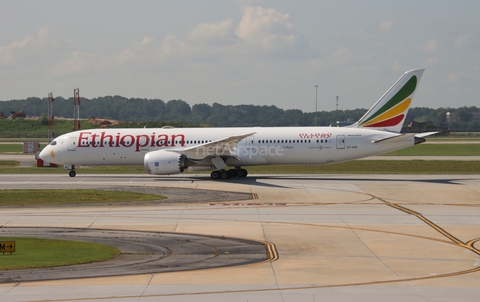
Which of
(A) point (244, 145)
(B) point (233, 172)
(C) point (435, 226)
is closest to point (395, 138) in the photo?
(A) point (244, 145)

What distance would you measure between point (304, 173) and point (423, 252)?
33599 millimetres

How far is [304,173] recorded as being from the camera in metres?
55.2

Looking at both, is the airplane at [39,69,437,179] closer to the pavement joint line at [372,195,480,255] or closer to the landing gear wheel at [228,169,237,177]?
the landing gear wheel at [228,169,237,177]

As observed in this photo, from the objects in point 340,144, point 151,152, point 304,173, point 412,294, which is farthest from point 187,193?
point 412,294

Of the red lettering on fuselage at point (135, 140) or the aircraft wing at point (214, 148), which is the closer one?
the aircraft wing at point (214, 148)

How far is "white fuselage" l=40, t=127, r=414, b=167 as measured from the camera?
48.1 meters

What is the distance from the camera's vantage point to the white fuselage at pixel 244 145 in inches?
1893

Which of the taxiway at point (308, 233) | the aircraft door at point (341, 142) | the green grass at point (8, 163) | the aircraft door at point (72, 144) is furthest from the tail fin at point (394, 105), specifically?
the green grass at point (8, 163)

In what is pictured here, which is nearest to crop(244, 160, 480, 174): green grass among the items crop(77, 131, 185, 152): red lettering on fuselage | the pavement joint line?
→ crop(77, 131, 185, 152): red lettering on fuselage

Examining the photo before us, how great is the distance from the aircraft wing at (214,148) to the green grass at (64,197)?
869 centimetres

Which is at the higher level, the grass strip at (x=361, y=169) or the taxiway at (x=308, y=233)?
the grass strip at (x=361, y=169)

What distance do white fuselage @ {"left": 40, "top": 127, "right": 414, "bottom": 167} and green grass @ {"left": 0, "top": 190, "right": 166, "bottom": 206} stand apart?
9.32m

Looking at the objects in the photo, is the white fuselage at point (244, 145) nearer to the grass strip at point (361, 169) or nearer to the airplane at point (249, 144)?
the airplane at point (249, 144)

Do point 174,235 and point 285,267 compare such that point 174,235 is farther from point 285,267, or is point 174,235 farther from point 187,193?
point 187,193
